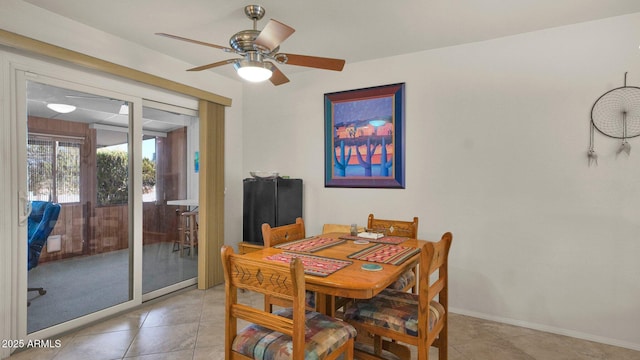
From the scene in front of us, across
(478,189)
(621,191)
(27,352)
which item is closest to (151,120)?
(27,352)

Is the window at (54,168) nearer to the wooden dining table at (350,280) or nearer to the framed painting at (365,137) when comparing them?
the wooden dining table at (350,280)

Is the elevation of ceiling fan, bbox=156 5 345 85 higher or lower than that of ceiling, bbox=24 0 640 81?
lower

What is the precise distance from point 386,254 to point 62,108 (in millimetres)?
2828

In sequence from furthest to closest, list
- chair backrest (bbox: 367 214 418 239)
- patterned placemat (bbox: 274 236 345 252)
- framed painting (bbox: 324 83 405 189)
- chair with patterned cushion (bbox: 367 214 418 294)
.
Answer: framed painting (bbox: 324 83 405 189), chair backrest (bbox: 367 214 418 239), chair with patterned cushion (bbox: 367 214 418 294), patterned placemat (bbox: 274 236 345 252)

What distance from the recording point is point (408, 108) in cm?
326

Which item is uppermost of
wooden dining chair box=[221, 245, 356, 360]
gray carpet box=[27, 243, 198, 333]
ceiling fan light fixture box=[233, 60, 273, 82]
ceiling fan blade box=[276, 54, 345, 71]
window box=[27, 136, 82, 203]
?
ceiling fan blade box=[276, 54, 345, 71]

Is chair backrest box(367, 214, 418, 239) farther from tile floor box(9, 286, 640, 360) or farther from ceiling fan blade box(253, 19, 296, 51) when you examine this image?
ceiling fan blade box(253, 19, 296, 51)

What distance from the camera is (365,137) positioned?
11.3ft

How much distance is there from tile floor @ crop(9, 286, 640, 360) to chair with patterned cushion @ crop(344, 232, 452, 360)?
0.67 metres

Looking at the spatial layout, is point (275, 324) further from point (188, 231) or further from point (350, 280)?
point (188, 231)

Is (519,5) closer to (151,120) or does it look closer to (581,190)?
(581,190)

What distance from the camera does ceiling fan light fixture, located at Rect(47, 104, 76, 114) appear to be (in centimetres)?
259

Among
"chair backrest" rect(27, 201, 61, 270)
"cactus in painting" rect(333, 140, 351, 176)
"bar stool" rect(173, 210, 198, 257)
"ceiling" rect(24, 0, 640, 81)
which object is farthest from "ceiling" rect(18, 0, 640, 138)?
"bar stool" rect(173, 210, 198, 257)

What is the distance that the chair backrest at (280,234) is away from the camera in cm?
232
